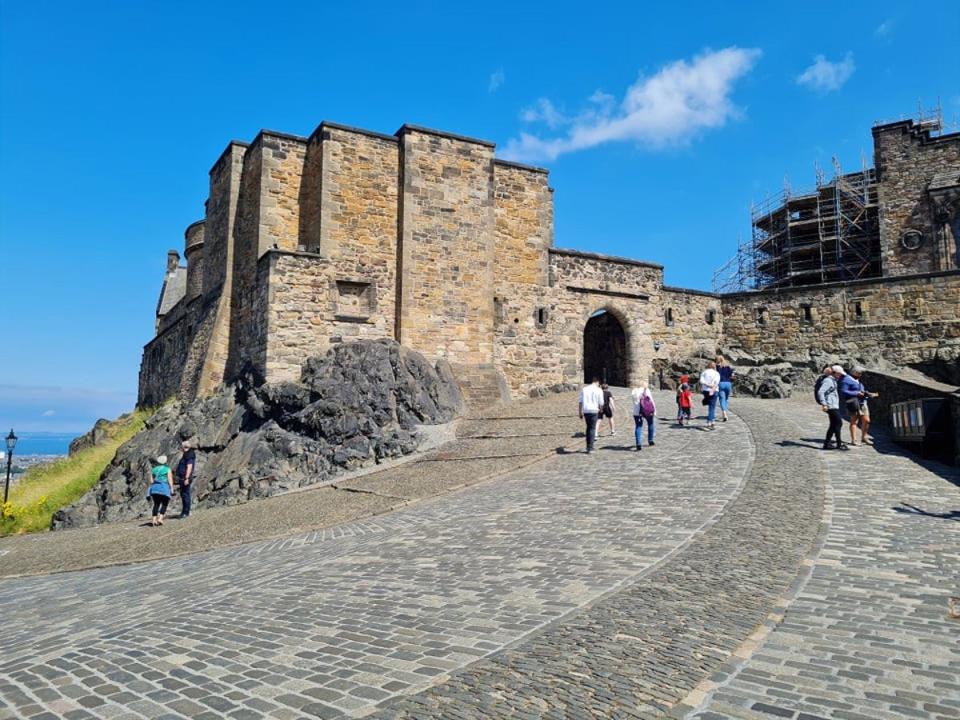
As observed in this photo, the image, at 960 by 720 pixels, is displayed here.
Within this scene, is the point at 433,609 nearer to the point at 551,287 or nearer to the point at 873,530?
the point at 873,530

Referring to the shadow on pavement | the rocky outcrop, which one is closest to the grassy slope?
the rocky outcrop

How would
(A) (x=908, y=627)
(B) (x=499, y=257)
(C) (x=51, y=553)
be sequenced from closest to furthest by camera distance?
1. (A) (x=908, y=627)
2. (C) (x=51, y=553)
3. (B) (x=499, y=257)

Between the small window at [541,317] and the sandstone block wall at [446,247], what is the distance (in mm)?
2218

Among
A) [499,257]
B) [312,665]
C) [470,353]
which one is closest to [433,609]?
[312,665]

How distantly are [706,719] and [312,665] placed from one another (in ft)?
8.20

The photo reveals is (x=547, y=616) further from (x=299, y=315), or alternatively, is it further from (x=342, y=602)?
Answer: (x=299, y=315)

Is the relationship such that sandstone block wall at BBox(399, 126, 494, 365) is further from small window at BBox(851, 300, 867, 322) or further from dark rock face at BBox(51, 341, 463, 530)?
small window at BBox(851, 300, 867, 322)

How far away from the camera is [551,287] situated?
23781 millimetres

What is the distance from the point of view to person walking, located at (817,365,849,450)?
13195 millimetres

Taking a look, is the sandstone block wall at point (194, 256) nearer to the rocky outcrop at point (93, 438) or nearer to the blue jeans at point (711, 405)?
the rocky outcrop at point (93, 438)

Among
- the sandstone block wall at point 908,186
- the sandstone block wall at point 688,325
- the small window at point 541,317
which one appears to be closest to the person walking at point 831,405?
the small window at point 541,317

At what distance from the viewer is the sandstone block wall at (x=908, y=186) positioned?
1331 inches

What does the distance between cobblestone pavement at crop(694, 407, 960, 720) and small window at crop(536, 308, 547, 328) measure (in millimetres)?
15216

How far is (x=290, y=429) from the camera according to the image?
17594 mm
